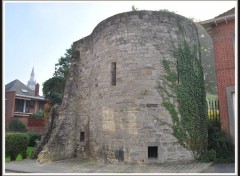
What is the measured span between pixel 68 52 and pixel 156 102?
23.4 m

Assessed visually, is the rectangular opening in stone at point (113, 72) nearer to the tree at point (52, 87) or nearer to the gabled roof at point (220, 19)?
the gabled roof at point (220, 19)

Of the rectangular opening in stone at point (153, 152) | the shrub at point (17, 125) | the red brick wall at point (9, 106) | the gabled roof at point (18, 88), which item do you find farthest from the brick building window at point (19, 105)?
the rectangular opening in stone at point (153, 152)

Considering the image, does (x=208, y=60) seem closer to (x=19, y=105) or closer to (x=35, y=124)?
(x=35, y=124)

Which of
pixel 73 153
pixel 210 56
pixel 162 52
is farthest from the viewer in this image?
pixel 210 56

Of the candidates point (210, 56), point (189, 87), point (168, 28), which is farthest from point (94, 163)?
point (210, 56)

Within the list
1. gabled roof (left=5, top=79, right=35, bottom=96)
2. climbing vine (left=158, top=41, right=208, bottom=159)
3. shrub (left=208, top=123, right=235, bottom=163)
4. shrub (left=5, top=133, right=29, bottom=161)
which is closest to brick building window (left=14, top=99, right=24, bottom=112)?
gabled roof (left=5, top=79, right=35, bottom=96)

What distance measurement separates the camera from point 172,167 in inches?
390

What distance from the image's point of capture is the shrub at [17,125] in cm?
2923

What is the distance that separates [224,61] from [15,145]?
38.8 ft

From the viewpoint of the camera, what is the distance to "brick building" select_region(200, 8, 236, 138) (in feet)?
36.0

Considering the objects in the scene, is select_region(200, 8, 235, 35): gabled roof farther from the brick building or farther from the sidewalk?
the sidewalk

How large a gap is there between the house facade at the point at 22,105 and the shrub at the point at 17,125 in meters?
1.23

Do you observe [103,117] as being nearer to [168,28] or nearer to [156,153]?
[156,153]

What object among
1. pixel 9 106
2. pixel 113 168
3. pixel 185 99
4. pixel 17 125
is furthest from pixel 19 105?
pixel 185 99
